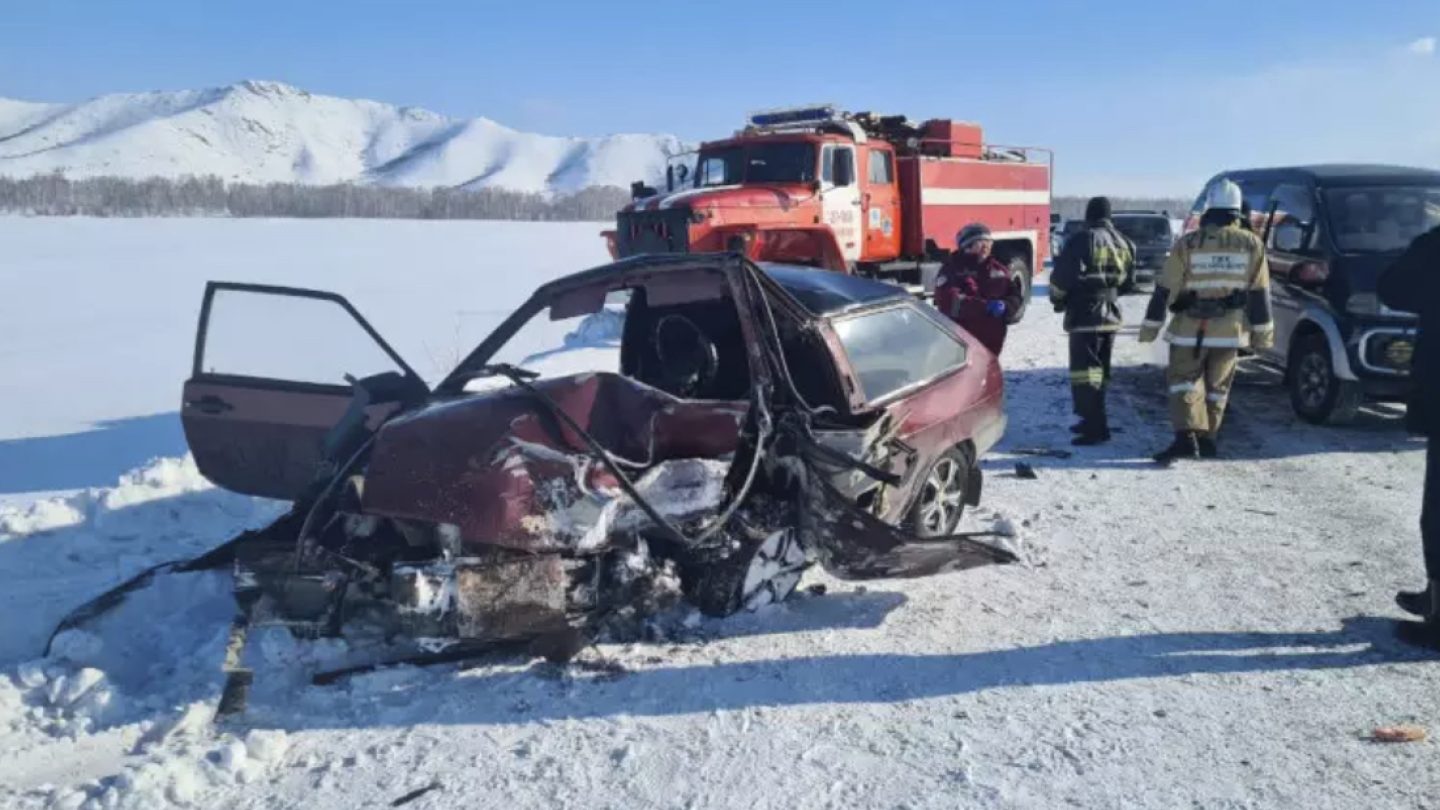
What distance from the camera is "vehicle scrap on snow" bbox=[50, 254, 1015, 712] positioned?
342cm

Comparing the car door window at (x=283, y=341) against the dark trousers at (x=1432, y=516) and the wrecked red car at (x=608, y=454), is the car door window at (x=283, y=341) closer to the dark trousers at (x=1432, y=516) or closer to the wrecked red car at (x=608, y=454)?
the wrecked red car at (x=608, y=454)

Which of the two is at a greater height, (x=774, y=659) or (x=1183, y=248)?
(x=1183, y=248)

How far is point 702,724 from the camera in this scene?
126 inches

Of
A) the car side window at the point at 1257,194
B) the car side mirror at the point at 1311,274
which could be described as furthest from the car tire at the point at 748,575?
the car side window at the point at 1257,194

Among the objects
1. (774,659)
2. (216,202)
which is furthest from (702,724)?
(216,202)

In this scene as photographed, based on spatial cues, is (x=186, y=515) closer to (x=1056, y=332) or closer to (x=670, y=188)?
(x=670, y=188)

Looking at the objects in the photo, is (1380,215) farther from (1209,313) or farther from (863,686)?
(863,686)

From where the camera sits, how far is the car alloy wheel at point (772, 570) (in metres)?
3.93

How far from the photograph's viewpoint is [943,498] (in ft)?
16.2

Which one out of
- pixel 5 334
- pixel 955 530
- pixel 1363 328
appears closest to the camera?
pixel 955 530

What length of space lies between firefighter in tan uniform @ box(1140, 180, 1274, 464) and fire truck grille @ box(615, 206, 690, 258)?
5.38m

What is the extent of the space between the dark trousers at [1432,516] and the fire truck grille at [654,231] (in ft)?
25.1

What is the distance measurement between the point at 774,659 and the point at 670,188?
34.4ft

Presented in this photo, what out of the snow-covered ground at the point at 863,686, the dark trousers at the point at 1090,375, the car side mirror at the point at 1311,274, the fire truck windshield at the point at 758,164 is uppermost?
the fire truck windshield at the point at 758,164
